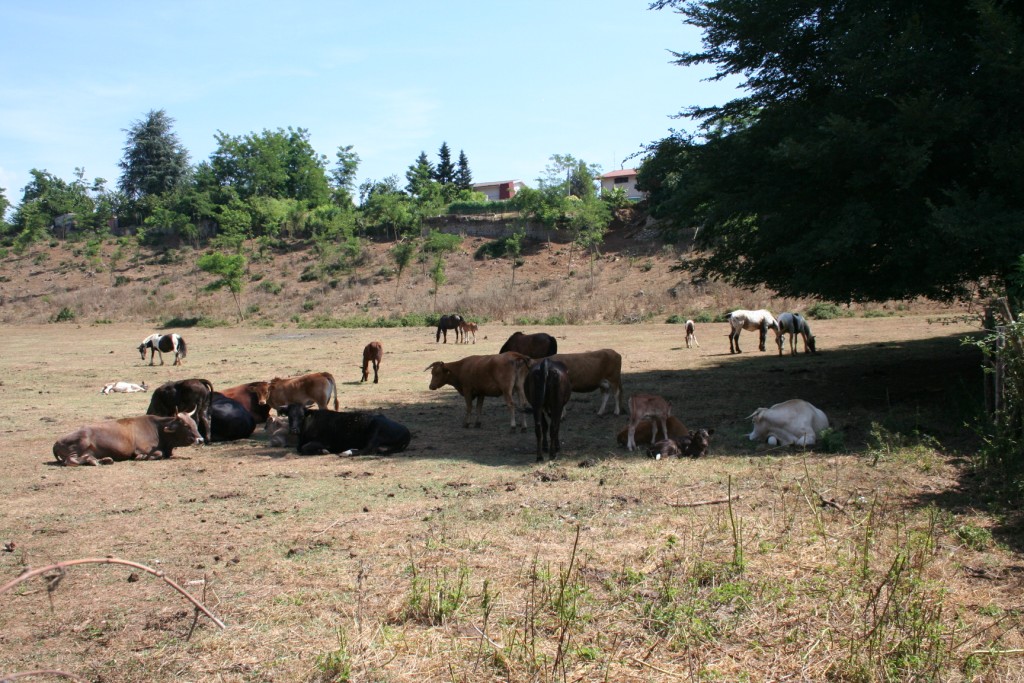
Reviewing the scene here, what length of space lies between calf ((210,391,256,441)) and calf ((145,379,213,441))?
14 cm

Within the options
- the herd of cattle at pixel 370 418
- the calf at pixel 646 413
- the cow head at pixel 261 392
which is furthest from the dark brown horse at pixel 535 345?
the calf at pixel 646 413

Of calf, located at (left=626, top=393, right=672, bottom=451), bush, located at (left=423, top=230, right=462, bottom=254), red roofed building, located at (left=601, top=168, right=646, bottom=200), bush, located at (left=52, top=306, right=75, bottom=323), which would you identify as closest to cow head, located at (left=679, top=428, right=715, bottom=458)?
calf, located at (left=626, top=393, right=672, bottom=451)

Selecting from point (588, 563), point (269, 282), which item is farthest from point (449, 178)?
point (588, 563)

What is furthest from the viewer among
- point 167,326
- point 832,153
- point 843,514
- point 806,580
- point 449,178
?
point 449,178

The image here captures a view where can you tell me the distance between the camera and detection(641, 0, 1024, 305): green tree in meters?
10.9

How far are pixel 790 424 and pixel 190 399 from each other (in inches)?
337

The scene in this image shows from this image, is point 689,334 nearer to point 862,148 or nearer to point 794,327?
point 794,327

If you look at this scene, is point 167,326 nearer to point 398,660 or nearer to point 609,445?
point 609,445

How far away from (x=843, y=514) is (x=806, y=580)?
5.60 feet

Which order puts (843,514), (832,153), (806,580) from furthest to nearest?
(832,153)
(843,514)
(806,580)

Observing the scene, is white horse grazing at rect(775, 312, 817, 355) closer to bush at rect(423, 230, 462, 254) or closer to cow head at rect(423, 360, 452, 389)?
cow head at rect(423, 360, 452, 389)

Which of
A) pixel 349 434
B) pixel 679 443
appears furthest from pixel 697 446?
pixel 349 434

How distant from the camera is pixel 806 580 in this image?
5605mm

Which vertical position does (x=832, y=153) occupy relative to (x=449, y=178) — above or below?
below
